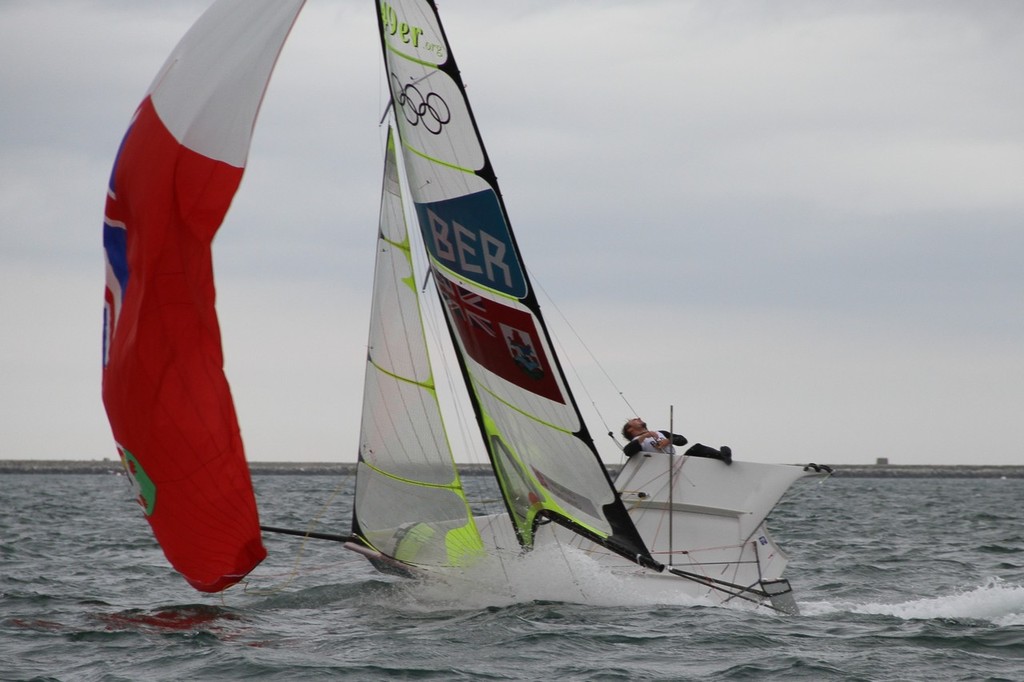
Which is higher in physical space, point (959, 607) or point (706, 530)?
point (706, 530)

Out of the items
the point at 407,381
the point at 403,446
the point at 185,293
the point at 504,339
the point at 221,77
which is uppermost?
the point at 221,77

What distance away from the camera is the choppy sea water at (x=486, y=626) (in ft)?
29.6

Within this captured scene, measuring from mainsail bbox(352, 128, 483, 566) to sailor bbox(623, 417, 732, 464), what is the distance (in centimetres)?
215

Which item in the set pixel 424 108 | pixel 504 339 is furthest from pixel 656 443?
pixel 424 108

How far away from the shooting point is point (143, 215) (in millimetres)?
10086

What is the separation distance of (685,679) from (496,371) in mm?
A: 4147

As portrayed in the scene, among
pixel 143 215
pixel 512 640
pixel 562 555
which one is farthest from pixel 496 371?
pixel 143 215

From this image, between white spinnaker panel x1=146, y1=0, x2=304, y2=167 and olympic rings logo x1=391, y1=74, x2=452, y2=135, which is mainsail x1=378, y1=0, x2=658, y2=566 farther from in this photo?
white spinnaker panel x1=146, y1=0, x2=304, y2=167

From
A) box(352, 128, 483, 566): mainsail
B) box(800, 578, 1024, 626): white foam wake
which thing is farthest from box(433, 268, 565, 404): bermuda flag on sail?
box(800, 578, 1024, 626): white foam wake

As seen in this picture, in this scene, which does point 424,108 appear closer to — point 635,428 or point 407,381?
point 407,381

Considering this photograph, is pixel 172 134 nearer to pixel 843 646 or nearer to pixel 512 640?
pixel 512 640

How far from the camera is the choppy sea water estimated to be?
9023 mm

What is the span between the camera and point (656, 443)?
13.6 m

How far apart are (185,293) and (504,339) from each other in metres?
3.18
